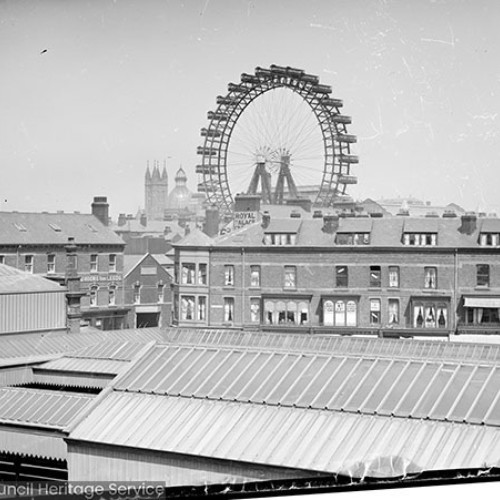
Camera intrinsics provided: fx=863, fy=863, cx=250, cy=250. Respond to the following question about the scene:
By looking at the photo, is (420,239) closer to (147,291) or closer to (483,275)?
(483,275)

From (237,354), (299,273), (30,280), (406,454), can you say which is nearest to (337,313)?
(299,273)

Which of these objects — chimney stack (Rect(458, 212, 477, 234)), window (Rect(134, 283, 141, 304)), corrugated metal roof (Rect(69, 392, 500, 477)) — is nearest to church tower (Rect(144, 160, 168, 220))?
corrugated metal roof (Rect(69, 392, 500, 477))

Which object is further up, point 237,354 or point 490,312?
point 237,354

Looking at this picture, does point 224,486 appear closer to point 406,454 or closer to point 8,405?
point 406,454

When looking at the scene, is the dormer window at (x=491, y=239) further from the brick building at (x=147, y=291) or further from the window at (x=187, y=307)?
the brick building at (x=147, y=291)

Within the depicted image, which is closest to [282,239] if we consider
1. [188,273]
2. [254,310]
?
[254,310]

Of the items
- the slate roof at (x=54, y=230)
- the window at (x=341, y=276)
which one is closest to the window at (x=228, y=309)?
the window at (x=341, y=276)
